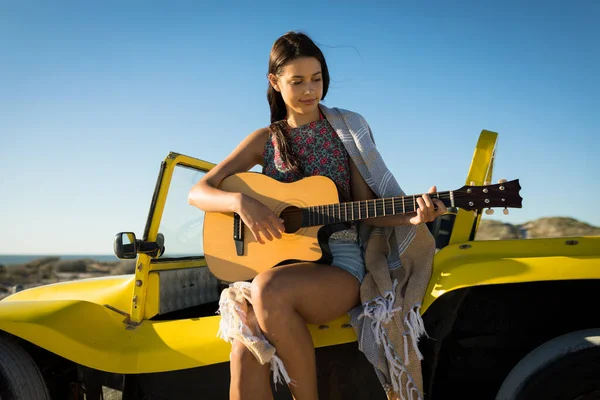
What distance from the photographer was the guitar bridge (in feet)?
7.61

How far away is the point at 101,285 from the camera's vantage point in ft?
10.1

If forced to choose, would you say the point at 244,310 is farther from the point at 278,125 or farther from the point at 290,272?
the point at 278,125

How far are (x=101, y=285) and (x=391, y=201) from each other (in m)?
2.01

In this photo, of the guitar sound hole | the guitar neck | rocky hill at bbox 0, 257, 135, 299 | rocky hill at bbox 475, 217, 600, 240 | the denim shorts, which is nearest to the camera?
the guitar neck

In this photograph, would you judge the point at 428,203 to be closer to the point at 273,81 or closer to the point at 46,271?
the point at 273,81

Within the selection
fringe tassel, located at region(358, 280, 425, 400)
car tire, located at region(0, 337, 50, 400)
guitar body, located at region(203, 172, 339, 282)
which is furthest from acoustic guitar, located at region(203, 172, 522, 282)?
car tire, located at region(0, 337, 50, 400)

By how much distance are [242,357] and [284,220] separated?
681 millimetres

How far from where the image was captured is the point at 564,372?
1.77 meters

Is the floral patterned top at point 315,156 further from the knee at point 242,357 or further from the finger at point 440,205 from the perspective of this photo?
the knee at point 242,357

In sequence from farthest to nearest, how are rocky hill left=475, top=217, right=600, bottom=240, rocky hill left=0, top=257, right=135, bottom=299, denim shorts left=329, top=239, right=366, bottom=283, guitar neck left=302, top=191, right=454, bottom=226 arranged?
rocky hill left=0, top=257, right=135, bottom=299 → rocky hill left=475, top=217, right=600, bottom=240 → denim shorts left=329, top=239, right=366, bottom=283 → guitar neck left=302, top=191, right=454, bottom=226

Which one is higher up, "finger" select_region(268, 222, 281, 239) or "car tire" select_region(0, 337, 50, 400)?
"finger" select_region(268, 222, 281, 239)

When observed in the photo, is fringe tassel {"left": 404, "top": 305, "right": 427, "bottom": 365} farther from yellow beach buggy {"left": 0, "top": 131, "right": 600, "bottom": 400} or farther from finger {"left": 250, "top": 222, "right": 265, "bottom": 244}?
finger {"left": 250, "top": 222, "right": 265, "bottom": 244}

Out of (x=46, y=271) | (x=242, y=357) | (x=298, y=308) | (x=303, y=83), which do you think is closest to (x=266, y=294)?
(x=298, y=308)

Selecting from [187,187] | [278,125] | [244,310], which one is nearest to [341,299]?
[244,310]
